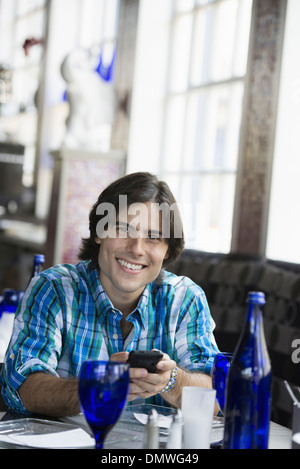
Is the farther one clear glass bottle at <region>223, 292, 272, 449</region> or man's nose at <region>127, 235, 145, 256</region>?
man's nose at <region>127, 235, 145, 256</region>

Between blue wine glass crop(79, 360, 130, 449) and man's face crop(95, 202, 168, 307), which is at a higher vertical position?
man's face crop(95, 202, 168, 307)

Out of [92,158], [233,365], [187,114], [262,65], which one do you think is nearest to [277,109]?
[262,65]

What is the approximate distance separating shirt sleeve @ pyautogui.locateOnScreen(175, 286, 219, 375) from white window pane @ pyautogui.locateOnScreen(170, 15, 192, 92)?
3.74 meters

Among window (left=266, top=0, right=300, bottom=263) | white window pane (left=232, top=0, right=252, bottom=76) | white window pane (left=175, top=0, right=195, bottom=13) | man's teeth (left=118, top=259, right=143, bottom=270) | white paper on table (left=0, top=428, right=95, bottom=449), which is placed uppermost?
white window pane (left=175, top=0, right=195, bottom=13)

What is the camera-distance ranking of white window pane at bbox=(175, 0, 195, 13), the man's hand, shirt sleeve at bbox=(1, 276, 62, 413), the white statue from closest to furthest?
the man's hand → shirt sleeve at bbox=(1, 276, 62, 413) → white window pane at bbox=(175, 0, 195, 13) → the white statue

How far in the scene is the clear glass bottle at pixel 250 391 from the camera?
1.06m

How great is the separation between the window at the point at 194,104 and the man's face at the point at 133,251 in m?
2.84

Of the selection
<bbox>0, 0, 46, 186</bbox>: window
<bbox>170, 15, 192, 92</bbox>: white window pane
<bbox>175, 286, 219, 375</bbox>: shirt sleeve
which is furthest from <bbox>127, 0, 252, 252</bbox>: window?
<bbox>175, 286, 219, 375</bbox>: shirt sleeve

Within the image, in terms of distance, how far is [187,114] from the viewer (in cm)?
522

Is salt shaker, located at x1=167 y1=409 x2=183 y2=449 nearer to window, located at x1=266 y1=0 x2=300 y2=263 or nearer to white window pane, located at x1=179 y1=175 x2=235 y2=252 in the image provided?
window, located at x1=266 y1=0 x2=300 y2=263

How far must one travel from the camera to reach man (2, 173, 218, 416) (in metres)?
1.53

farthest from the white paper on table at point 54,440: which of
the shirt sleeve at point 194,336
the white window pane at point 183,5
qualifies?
the white window pane at point 183,5

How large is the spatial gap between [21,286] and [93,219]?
517cm

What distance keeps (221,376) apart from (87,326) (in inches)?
18.2
